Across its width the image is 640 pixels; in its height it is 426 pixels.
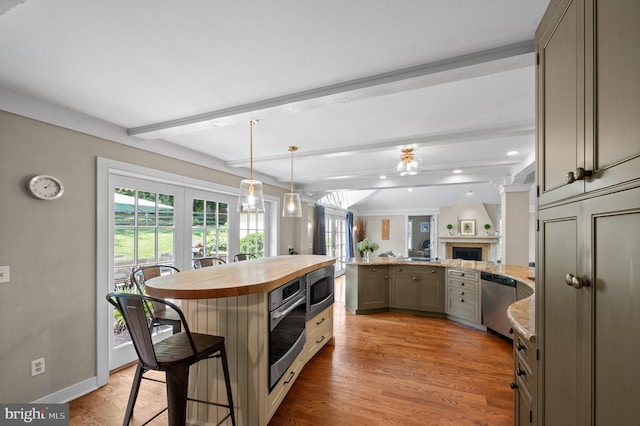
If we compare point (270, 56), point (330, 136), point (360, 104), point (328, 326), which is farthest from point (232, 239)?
point (270, 56)

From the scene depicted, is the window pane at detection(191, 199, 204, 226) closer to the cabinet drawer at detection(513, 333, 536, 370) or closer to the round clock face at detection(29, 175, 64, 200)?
the round clock face at detection(29, 175, 64, 200)

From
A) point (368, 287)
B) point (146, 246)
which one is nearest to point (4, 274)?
point (146, 246)

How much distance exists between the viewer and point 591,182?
83cm

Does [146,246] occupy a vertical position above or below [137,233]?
below

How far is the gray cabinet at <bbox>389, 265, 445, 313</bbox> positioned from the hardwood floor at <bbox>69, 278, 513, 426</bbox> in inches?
32.0

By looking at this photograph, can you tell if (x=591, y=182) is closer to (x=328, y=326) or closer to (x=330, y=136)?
(x=330, y=136)

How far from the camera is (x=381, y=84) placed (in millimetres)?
1848

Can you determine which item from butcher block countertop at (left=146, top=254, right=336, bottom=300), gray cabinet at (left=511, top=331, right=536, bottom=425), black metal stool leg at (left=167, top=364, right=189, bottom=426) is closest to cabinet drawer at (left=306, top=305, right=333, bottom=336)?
butcher block countertop at (left=146, top=254, right=336, bottom=300)

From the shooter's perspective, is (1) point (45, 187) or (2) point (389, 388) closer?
(1) point (45, 187)

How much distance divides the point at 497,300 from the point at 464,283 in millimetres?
545

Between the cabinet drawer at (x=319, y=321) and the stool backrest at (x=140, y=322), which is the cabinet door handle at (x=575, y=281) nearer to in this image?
the stool backrest at (x=140, y=322)

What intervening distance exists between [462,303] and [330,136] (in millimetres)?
2982

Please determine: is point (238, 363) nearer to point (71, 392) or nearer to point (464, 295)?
point (71, 392)

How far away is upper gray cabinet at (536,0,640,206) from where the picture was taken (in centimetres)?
67
